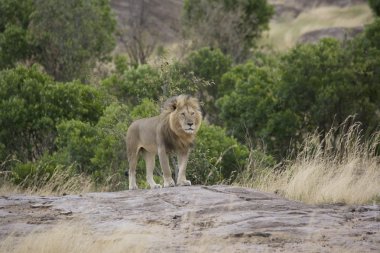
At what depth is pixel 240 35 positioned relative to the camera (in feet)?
119

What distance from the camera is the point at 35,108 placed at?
59.7ft

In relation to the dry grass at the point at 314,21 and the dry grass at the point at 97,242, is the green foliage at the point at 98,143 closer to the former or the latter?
the dry grass at the point at 97,242

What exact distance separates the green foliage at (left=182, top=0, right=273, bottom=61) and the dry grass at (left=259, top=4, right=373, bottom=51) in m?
13.0

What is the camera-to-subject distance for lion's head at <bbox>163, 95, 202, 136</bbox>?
9.55m

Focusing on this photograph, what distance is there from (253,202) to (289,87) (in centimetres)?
1080

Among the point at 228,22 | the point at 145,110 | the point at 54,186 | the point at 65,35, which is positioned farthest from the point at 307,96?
the point at 228,22

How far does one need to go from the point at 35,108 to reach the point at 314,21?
4183 cm

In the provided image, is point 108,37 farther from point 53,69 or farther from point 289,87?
point 289,87

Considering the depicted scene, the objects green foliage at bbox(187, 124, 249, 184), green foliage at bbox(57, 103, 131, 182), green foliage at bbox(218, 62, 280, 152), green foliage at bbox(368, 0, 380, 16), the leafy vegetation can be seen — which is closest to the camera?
green foliage at bbox(187, 124, 249, 184)

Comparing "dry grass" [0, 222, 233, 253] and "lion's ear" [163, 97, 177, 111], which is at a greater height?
"lion's ear" [163, 97, 177, 111]

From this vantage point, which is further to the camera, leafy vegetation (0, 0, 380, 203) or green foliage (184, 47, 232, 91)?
green foliage (184, 47, 232, 91)

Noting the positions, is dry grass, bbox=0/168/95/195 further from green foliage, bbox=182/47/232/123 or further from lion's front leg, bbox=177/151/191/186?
green foliage, bbox=182/47/232/123

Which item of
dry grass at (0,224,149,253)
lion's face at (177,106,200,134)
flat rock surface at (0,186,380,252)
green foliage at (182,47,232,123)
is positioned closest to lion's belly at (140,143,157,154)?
lion's face at (177,106,200,134)

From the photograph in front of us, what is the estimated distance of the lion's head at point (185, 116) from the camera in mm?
9547
